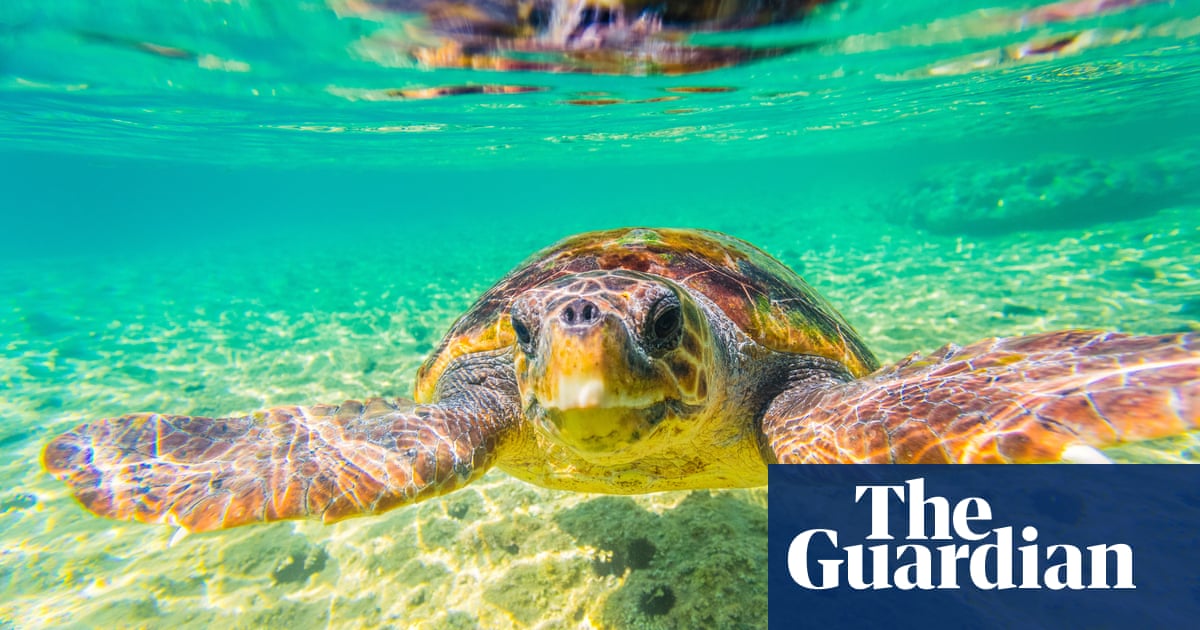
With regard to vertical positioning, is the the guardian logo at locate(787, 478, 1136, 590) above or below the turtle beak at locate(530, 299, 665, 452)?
below

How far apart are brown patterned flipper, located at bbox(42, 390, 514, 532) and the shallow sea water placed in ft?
4.12

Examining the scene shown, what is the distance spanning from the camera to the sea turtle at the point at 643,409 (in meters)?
1.76

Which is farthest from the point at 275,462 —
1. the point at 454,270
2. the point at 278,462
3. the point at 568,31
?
the point at 454,270

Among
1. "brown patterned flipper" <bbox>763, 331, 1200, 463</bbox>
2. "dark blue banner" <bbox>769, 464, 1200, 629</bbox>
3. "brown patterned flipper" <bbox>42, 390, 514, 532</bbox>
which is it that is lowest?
"dark blue banner" <bbox>769, 464, 1200, 629</bbox>

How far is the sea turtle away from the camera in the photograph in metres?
1.76

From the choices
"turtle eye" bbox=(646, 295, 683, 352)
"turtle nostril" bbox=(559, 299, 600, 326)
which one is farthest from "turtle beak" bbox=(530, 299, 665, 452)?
"turtle eye" bbox=(646, 295, 683, 352)

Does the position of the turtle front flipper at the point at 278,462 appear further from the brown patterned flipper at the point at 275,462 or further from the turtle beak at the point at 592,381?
the turtle beak at the point at 592,381

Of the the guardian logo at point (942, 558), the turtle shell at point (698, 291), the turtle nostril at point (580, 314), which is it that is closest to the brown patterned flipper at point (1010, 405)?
the turtle shell at point (698, 291)

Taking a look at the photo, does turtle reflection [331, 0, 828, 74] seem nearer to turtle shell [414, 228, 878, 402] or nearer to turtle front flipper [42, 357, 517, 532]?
turtle shell [414, 228, 878, 402]

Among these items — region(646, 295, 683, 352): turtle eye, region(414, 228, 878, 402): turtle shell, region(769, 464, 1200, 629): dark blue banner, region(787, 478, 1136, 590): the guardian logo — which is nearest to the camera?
region(646, 295, 683, 352): turtle eye

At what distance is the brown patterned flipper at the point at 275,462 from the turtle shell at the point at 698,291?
0.67m

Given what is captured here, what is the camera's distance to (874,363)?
385cm

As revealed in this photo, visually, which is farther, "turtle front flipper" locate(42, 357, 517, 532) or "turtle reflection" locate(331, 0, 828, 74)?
"turtle reflection" locate(331, 0, 828, 74)

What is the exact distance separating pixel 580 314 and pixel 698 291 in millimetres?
1527
